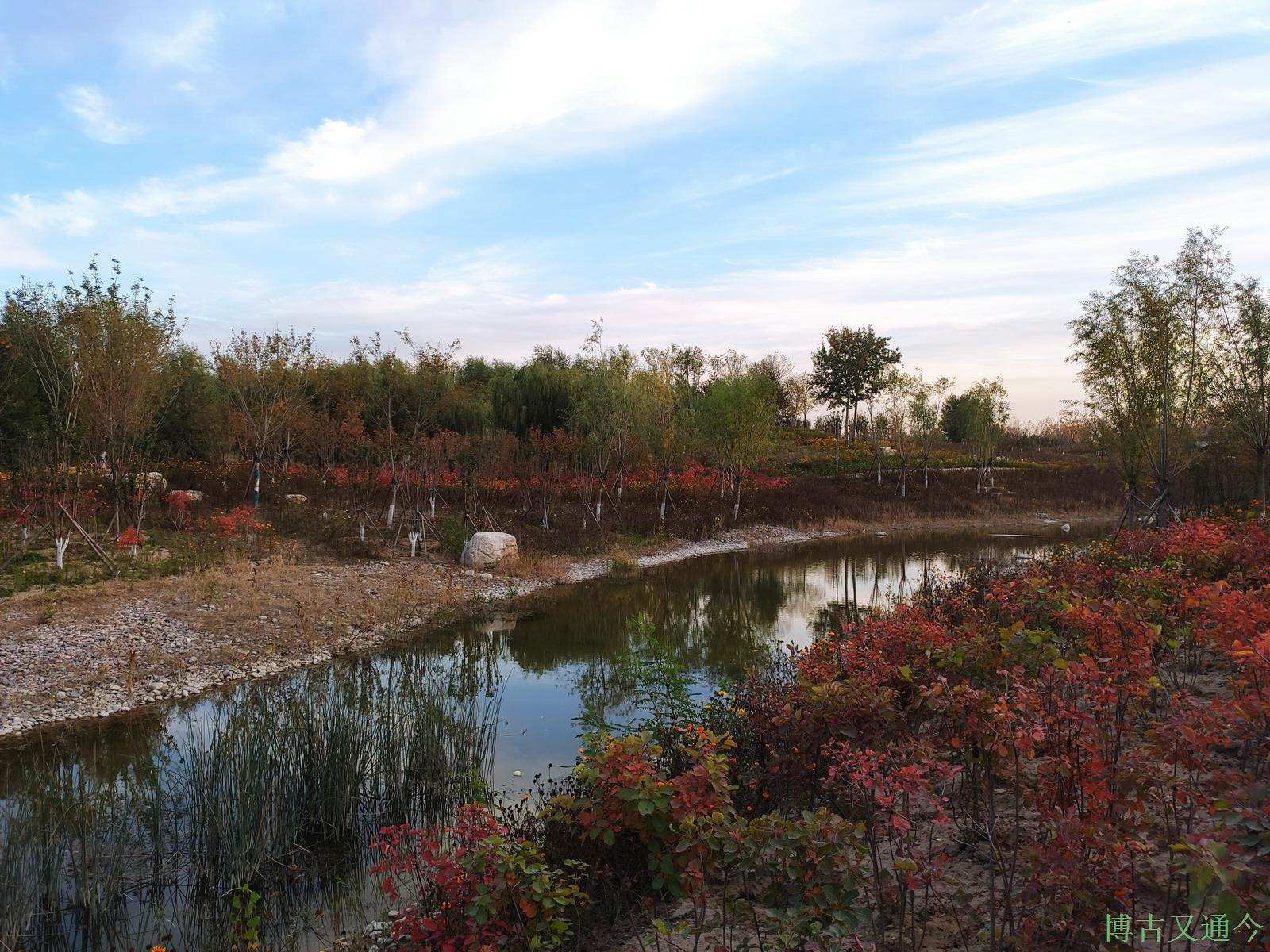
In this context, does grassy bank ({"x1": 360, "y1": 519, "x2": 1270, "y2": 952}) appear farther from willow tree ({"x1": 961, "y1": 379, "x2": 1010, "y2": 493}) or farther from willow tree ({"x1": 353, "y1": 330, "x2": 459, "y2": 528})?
willow tree ({"x1": 961, "y1": 379, "x2": 1010, "y2": 493})

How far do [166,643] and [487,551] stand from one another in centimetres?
765

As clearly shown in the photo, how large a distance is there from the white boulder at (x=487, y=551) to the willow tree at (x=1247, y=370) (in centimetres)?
1491

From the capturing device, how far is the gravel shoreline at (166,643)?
336 inches

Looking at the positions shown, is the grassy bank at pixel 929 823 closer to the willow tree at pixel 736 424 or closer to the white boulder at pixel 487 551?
the white boulder at pixel 487 551

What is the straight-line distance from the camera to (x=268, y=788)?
5.38 m

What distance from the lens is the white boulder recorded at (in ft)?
56.1

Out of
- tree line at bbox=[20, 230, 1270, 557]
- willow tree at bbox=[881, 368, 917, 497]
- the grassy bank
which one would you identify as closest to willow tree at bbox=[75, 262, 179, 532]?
tree line at bbox=[20, 230, 1270, 557]

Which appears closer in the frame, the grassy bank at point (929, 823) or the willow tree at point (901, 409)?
the grassy bank at point (929, 823)

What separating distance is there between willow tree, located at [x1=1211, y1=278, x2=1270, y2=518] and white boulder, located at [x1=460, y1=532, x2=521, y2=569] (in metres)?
14.9

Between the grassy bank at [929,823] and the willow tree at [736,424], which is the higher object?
the willow tree at [736,424]

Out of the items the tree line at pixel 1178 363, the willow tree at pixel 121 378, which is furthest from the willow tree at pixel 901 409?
the willow tree at pixel 121 378

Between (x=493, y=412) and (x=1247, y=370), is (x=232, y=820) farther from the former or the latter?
(x=493, y=412)

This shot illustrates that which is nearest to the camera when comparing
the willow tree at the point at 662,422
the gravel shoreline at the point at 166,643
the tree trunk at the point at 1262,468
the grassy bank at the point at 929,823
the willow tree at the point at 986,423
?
the grassy bank at the point at 929,823

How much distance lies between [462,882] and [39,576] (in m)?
12.5
